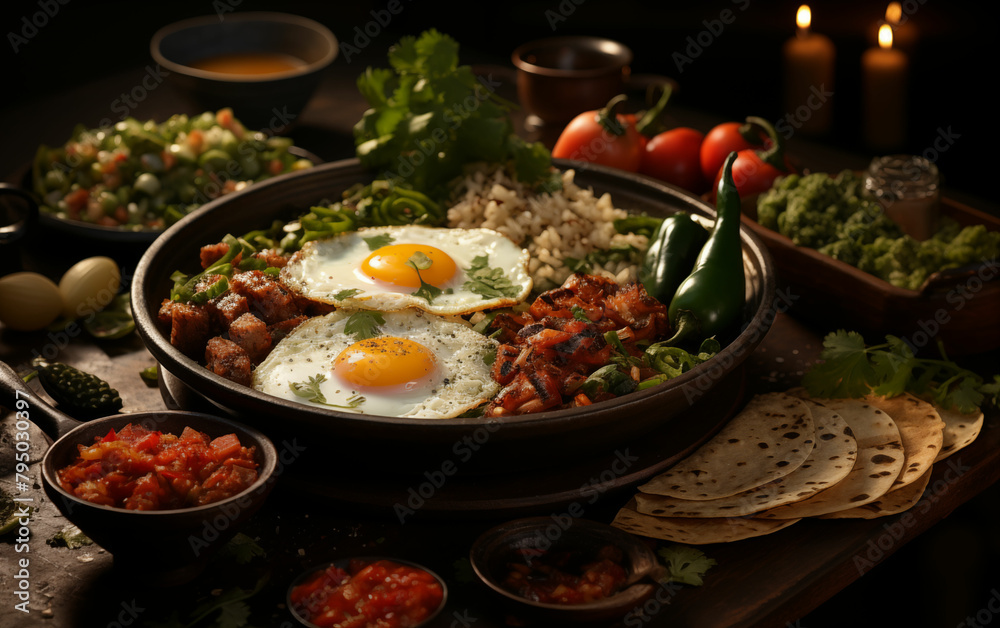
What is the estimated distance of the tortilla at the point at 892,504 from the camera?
9.80 feet

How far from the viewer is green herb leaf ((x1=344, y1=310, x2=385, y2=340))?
137 inches

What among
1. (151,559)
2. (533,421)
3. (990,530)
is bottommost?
(990,530)

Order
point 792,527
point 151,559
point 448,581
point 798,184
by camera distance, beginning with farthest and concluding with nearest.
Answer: point 798,184
point 792,527
point 448,581
point 151,559

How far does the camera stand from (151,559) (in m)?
2.56

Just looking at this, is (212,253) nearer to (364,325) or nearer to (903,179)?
(364,325)

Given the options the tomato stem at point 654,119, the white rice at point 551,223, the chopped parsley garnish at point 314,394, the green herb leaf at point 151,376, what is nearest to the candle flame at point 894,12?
the tomato stem at point 654,119

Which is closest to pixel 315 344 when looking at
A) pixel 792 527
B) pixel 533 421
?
pixel 533 421

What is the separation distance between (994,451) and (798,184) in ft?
5.18

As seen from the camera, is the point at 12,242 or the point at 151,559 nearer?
the point at 151,559

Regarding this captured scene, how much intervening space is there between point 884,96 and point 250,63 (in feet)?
16.4

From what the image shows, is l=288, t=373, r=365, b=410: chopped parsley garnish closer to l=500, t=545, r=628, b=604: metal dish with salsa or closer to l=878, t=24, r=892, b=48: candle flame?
l=500, t=545, r=628, b=604: metal dish with salsa

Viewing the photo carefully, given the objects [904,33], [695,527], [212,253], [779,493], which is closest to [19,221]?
[212,253]

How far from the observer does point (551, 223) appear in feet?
13.9

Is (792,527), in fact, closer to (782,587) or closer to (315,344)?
(782,587)
